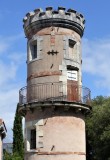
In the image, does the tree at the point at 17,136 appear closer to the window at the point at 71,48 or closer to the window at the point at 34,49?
the window at the point at 34,49

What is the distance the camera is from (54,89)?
19.9m

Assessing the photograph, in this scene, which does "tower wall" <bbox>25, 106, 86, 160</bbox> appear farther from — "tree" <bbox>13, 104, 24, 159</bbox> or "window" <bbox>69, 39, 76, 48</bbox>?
"tree" <bbox>13, 104, 24, 159</bbox>

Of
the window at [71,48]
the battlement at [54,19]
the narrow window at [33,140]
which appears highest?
the battlement at [54,19]

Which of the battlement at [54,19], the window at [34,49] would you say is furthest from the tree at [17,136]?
the battlement at [54,19]

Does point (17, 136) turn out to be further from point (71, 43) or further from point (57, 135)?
point (57, 135)

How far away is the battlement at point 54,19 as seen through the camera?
67.7ft

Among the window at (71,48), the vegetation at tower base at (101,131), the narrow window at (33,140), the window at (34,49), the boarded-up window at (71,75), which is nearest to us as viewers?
the narrow window at (33,140)

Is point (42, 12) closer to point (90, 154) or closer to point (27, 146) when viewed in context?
point (27, 146)

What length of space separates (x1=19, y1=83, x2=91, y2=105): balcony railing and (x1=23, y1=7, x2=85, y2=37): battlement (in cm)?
339

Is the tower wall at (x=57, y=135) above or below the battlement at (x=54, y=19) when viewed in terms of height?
below

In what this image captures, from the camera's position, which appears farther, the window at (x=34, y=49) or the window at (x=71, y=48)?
Result: the window at (x=34, y=49)

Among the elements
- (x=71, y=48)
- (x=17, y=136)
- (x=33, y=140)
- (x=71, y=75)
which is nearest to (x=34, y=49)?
(x=71, y=48)

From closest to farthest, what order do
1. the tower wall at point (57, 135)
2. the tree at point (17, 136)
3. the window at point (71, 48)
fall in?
the tower wall at point (57, 135), the window at point (71, 48), the tree at point (17, 136)

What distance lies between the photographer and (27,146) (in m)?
20.1
